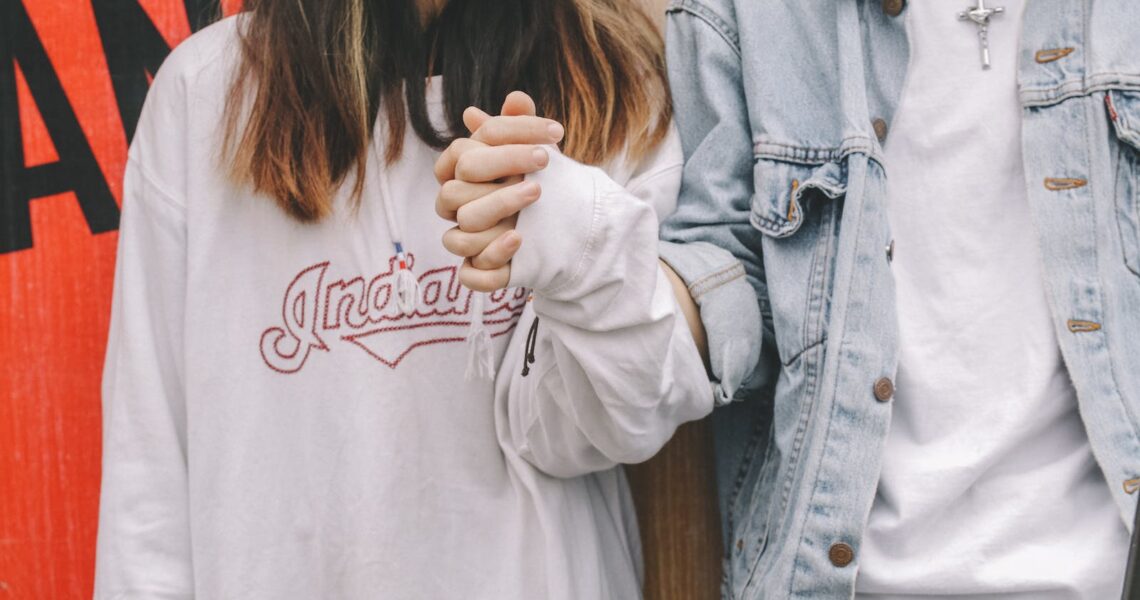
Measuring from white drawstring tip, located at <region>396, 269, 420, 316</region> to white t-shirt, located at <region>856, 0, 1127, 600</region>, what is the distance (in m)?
0.54

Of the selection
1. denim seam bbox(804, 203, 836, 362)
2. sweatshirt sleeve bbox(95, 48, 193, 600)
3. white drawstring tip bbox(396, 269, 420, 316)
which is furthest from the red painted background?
denim seam bbox(804, 203, 836, 362)

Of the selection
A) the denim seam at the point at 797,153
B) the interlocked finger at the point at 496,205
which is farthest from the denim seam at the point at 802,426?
the interlocked finger at the point at 496,205

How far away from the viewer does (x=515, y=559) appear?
1280 millimetres

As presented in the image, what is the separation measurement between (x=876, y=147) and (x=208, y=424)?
81 centimetres

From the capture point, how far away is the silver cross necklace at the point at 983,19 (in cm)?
130

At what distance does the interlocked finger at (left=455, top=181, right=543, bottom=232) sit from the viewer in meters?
1.03

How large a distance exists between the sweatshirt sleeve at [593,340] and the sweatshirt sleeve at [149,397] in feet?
1.26

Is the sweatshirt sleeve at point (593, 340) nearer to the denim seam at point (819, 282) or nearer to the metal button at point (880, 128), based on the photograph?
the denim seam at point (819, 282)

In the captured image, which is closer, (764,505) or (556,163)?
(556,163)

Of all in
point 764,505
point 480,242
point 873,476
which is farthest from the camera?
point 764,505

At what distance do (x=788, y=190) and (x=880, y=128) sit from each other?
13 centimetres

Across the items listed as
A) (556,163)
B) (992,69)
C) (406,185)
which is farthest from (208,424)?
(992,69)

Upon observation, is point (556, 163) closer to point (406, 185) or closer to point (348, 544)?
point (406, 185)

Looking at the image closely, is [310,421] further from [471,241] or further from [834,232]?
[834,232]
